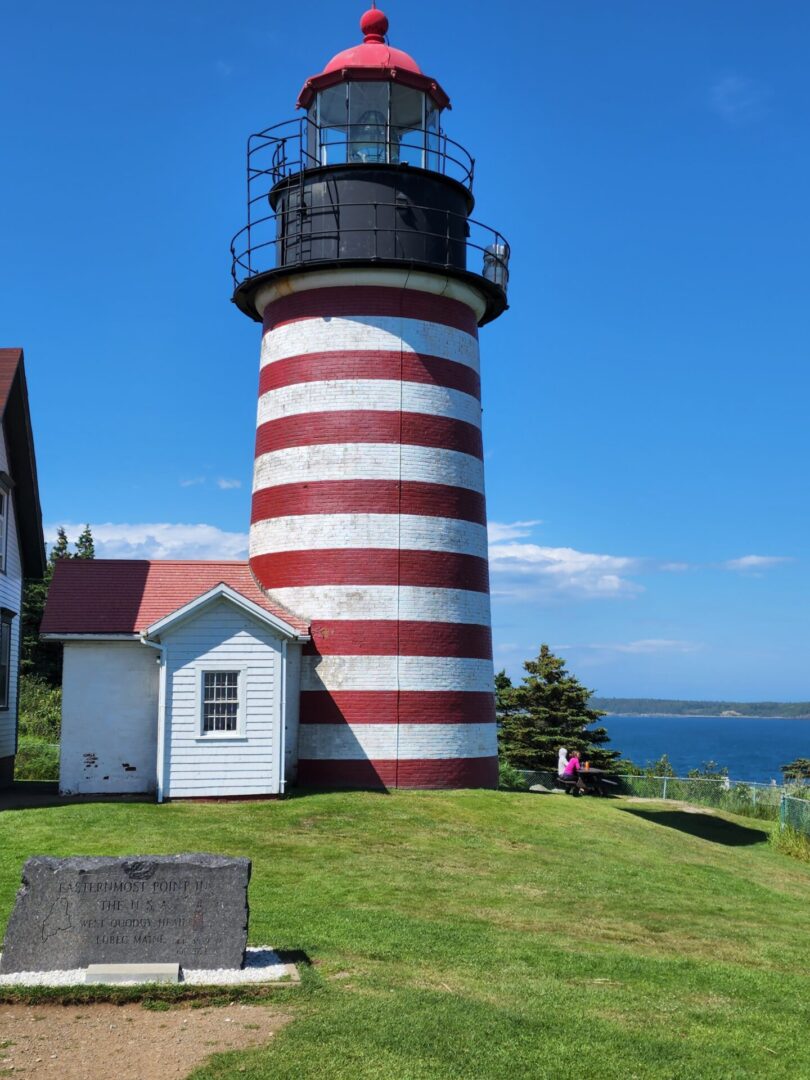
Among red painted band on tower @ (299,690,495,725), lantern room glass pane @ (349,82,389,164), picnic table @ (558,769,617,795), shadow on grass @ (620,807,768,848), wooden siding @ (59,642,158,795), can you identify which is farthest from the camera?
picnic table @ (558,769,617,795)

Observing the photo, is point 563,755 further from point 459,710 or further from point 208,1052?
point 208,1052

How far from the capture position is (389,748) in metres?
25.1

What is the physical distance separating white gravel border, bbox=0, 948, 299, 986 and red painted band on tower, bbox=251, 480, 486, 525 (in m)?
14.8

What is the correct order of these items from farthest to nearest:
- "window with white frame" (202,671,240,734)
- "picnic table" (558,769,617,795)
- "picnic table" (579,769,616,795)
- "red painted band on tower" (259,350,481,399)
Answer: "picnic table" (579,769,616,795) < "picnic table" (558,769,617,795) < "red painted band on tower" (259,350,481,399) < "window with white frame" (202,671,240,734)

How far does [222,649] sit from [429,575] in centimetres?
498

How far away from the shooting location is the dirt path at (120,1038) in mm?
8750

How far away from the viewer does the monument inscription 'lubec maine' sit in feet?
36.0

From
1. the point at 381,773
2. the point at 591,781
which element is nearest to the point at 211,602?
the point at 381,773

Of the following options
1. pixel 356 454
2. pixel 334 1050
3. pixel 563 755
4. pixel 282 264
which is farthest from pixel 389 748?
pixel 334 1050

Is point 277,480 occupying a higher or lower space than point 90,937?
higher

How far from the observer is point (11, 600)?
2730 centimetres

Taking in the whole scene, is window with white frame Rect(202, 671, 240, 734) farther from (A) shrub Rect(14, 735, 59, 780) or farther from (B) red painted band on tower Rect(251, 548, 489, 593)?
(A) shrub Rect(14, 735, 59, 780)

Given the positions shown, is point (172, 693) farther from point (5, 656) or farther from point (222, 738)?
point (5, 656)

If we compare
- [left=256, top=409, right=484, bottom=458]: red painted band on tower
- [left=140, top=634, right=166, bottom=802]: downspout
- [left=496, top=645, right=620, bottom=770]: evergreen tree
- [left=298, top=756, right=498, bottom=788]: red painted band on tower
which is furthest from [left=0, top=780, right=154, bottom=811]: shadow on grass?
[left=496, top=645, right=620, bottom=770]: evergreen tree
